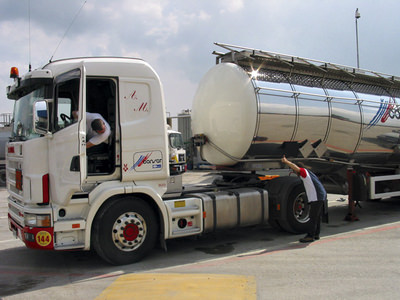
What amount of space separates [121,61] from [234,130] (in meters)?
2.74

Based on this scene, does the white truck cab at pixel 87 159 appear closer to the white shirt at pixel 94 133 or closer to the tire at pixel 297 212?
the white shirt at pixel 94 133

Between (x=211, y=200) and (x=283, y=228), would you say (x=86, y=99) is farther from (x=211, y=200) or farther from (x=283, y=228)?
(x=283, y=228)

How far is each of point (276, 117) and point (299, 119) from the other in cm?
66

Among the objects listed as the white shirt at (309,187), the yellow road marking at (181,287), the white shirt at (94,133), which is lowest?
the yellow road marking at (181,287)

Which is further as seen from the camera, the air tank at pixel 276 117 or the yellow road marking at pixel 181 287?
the air tank at pixel 276 117

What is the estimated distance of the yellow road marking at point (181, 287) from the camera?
4.66 meters

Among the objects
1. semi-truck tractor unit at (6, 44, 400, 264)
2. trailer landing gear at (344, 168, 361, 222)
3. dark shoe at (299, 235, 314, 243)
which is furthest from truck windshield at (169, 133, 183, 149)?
dark shoe at (299, 235, 314, 243)

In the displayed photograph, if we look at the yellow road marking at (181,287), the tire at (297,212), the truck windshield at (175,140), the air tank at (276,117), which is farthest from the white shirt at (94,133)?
the truck windshield at (175,140)

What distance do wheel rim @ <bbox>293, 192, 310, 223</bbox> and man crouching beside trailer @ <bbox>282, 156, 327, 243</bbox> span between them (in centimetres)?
40

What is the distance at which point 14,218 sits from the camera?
616 centimetres

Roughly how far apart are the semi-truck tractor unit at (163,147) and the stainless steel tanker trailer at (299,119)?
0.10ft

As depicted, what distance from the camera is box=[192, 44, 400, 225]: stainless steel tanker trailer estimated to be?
7.74 metres

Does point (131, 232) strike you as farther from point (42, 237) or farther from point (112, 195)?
point (42, 237)

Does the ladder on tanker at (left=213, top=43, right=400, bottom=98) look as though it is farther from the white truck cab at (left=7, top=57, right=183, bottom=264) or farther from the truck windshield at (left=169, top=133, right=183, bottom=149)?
the truck windshield at (left=169, top=133, right=183, bottom=149)
